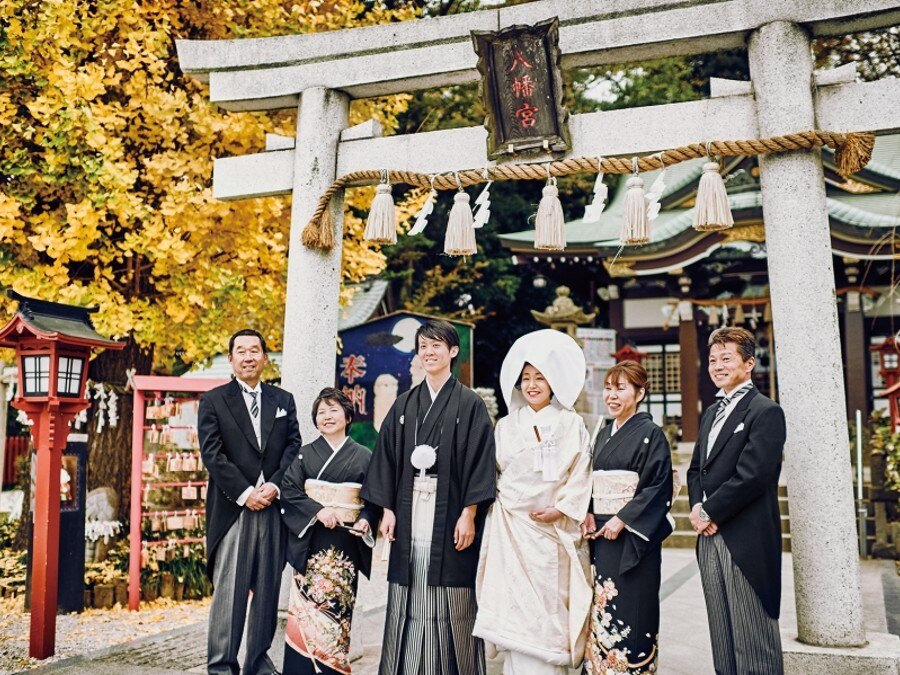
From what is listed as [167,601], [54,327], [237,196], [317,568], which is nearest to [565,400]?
[317,568]

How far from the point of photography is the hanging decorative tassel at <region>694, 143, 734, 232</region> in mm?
4523

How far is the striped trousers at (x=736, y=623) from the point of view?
3652mm

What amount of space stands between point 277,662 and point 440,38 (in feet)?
13.5

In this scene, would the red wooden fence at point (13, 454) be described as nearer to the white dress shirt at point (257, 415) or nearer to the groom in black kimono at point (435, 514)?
the white dress shirt at point (257, 415)

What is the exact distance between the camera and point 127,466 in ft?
26.3

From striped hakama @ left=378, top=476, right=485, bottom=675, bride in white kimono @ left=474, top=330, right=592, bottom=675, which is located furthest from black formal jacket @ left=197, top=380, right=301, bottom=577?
bride in white kimono @ left=474, top=330, right=592, bottom=675

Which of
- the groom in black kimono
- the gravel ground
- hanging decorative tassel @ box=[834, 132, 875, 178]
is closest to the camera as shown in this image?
the groom in black kimono

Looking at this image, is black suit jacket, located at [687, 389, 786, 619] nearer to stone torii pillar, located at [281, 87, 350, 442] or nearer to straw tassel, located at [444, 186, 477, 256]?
straw tassel, located at [444, 186, 477, 256]

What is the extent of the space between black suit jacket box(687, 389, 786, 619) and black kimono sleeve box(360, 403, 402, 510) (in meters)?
1.53

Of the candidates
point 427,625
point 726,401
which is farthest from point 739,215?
point 427,625

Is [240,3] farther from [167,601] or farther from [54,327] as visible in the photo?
[167,601]

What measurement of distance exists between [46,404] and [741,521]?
4489mm

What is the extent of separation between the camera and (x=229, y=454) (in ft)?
14.5

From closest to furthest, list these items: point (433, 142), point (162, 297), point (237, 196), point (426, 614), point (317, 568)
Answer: point (426, 614) → point (317, 568) → point (433, 142) → point (237, 196) → point (162, 297)
